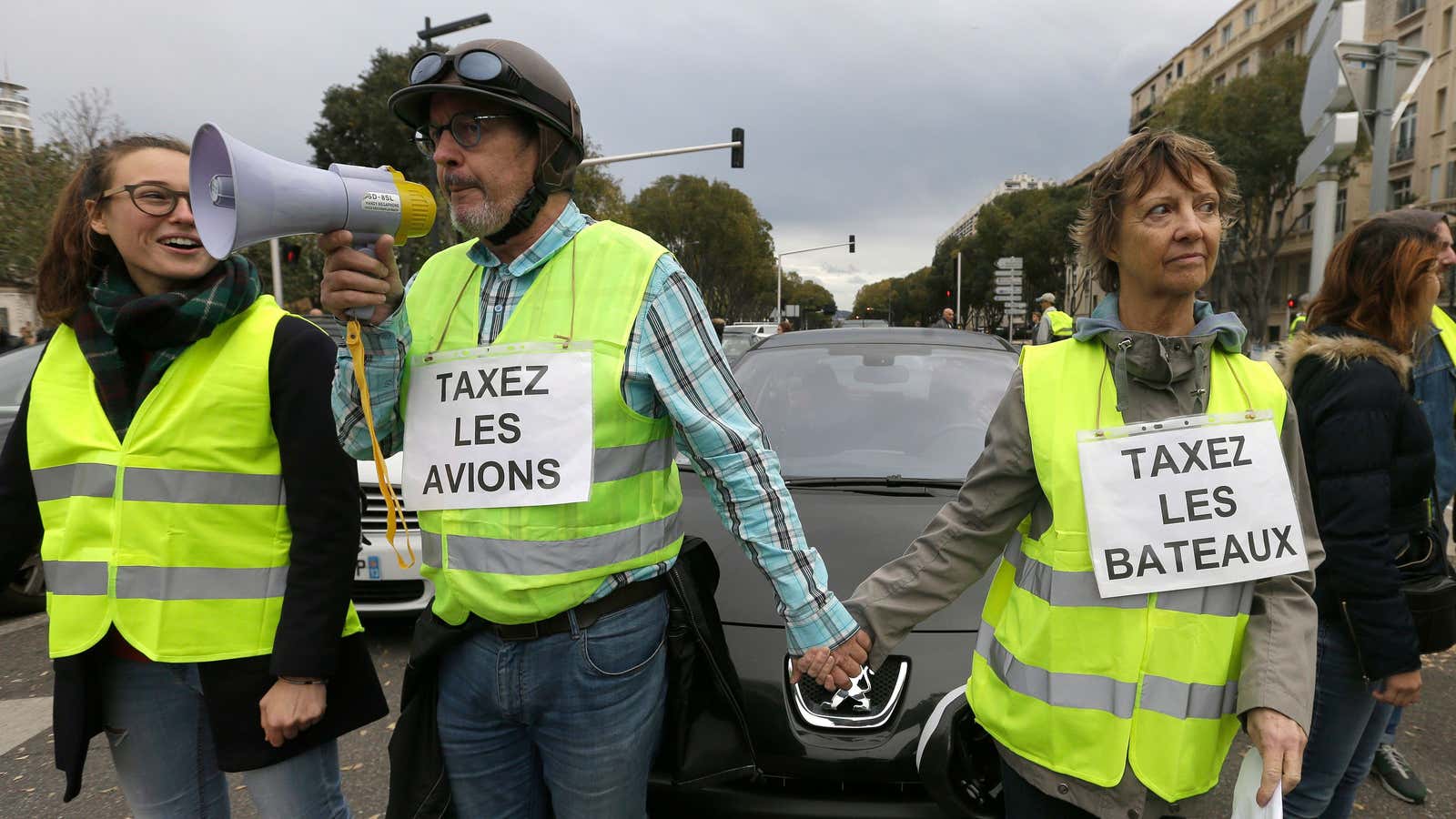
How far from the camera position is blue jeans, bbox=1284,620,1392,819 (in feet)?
6.92

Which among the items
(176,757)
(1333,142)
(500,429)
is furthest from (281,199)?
(1333,142)

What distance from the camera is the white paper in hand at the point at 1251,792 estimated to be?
58.2 inches

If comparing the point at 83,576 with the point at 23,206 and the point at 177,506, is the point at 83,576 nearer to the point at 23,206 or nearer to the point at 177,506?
the point at 177,506

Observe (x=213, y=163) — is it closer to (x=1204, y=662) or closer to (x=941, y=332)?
(x=1204, y=662)

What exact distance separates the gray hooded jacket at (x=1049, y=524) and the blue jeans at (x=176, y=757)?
1182 millimetres

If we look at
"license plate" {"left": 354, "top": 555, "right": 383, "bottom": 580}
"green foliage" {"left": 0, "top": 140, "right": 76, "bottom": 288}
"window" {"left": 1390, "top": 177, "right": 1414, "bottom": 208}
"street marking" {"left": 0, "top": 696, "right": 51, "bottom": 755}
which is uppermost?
"window" {"left": 1390, "top": 177, "right": 1414, "bottom": 208}

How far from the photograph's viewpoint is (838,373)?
3.74 meters

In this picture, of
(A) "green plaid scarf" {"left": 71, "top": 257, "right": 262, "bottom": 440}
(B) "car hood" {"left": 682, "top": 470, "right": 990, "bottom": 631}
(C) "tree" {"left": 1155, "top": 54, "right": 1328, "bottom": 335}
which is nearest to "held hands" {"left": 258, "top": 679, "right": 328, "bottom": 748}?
(A) "green plaid scarf" {"left": 71, "top": 257, "right": 262, "bottom": 440}

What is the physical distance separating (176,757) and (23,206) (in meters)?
20.0

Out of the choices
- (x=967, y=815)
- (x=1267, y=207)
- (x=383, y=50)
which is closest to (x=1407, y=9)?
(x=1267, y=207)

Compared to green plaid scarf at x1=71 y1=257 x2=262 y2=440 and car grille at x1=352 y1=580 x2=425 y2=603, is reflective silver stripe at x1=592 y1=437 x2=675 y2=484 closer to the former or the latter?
green plaid scarf at x1=71 y1=257 x2=262 y2=440

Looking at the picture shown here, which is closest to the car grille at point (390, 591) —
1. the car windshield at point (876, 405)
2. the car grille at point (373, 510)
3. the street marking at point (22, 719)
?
the car grille at point (373, 510)

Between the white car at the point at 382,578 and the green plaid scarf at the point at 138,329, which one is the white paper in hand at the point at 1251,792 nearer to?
the green plaid scarf at the point at 138,329

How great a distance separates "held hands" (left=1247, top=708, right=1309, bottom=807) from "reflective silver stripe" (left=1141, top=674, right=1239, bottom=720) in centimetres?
7
